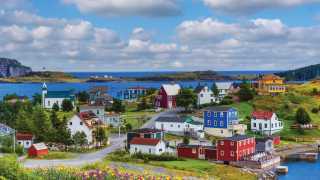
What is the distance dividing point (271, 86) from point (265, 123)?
1194 inches

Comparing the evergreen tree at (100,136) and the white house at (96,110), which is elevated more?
the white house at (96,110)

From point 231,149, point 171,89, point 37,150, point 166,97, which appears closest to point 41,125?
point 37,150

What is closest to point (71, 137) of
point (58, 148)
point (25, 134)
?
point (58, 148)

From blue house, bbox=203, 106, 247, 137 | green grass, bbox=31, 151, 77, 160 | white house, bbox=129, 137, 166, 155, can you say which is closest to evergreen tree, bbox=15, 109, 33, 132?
green grass, bbox=31, 151, 77, 160

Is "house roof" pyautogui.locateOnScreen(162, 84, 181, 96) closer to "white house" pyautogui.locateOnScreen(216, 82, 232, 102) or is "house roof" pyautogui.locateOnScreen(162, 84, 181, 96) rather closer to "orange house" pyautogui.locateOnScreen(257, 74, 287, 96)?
"white house" pyautogui.locateOnScreen(216, 82, 232, 102)

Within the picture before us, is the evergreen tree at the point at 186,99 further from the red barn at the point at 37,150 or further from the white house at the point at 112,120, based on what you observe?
the red barn at the point at 37,150

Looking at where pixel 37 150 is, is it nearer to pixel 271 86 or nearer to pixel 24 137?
pixel 24 137

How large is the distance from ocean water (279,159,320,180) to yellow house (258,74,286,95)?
39.1 metres

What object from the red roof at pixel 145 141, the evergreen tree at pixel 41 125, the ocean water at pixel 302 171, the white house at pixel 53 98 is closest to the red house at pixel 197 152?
the red roof at pixel 145 141

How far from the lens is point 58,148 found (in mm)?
55000

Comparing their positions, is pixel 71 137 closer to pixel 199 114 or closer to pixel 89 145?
pixel 89 145

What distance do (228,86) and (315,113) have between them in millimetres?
21280

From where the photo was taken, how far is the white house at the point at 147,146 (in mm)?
51312

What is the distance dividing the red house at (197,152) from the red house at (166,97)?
105ft
